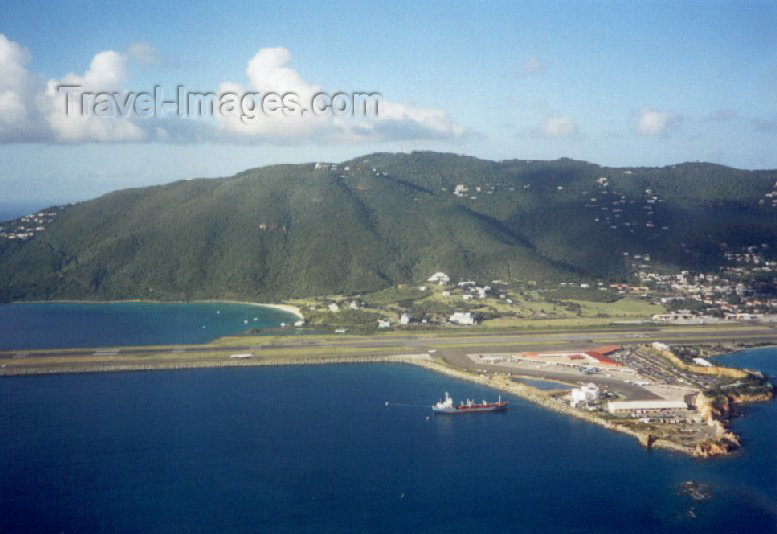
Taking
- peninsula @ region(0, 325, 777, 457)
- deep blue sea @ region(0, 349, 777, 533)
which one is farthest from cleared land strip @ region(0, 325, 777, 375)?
deep blue sea @ region(0, 349, 777, 533)

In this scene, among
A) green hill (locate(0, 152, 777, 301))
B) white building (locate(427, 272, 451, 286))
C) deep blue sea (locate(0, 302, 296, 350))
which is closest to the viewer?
deep blue sea (locate(0, 302, 296, 350))

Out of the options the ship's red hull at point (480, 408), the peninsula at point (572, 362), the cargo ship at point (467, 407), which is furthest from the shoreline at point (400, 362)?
the cargo ship at point (467, 407)

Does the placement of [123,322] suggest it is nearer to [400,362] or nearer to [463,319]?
[400,362]

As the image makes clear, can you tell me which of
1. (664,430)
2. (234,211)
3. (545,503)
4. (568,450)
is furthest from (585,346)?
(234,211)

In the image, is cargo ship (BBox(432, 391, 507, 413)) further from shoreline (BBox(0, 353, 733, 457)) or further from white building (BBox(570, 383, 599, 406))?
white building (BBox(570, 383, 599, 406))

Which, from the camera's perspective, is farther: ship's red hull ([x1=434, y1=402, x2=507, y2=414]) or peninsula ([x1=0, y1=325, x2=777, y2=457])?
ship's red hull ([x1=434, y1=402, x2=507, y2=414])

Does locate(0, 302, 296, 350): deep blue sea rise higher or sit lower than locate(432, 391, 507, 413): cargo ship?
higher

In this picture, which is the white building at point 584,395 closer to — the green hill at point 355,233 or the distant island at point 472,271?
the distant island at point 472,271
